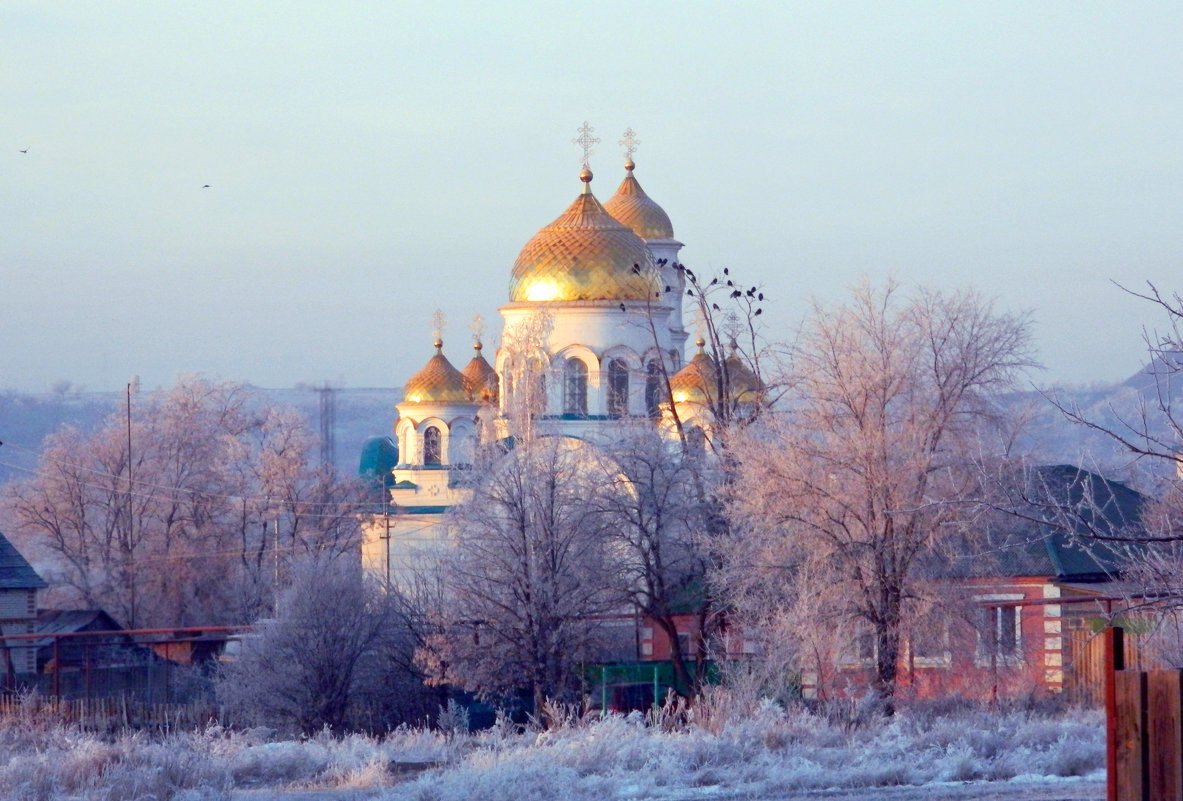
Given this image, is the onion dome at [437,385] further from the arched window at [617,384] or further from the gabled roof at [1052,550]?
the gabled roof at [1052,550]

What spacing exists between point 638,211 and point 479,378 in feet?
20.8

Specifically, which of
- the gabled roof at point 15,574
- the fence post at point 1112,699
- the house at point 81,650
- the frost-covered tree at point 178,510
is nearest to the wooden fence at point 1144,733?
the fence post at point 1112,699

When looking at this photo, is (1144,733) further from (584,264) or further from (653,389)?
(584,264)

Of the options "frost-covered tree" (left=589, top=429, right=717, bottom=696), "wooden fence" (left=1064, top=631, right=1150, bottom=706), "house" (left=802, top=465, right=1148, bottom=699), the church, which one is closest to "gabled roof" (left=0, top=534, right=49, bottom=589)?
the church

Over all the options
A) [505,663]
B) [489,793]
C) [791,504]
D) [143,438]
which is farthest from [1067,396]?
[143,438]

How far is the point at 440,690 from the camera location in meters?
21.4

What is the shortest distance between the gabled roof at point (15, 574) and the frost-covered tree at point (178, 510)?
10.5 metres

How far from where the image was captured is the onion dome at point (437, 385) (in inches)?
1486

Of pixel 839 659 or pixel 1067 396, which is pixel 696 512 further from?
pixel 1067 396

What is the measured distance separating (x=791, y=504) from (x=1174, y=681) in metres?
14.2

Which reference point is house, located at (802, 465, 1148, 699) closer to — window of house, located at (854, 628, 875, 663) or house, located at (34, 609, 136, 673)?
window of house, located at (854, 628, 875, 663)

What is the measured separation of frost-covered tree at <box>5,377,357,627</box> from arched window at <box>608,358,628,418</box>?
12.1m

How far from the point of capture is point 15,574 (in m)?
31.0

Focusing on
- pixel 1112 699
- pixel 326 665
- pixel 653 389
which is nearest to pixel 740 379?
pixel 653 389
